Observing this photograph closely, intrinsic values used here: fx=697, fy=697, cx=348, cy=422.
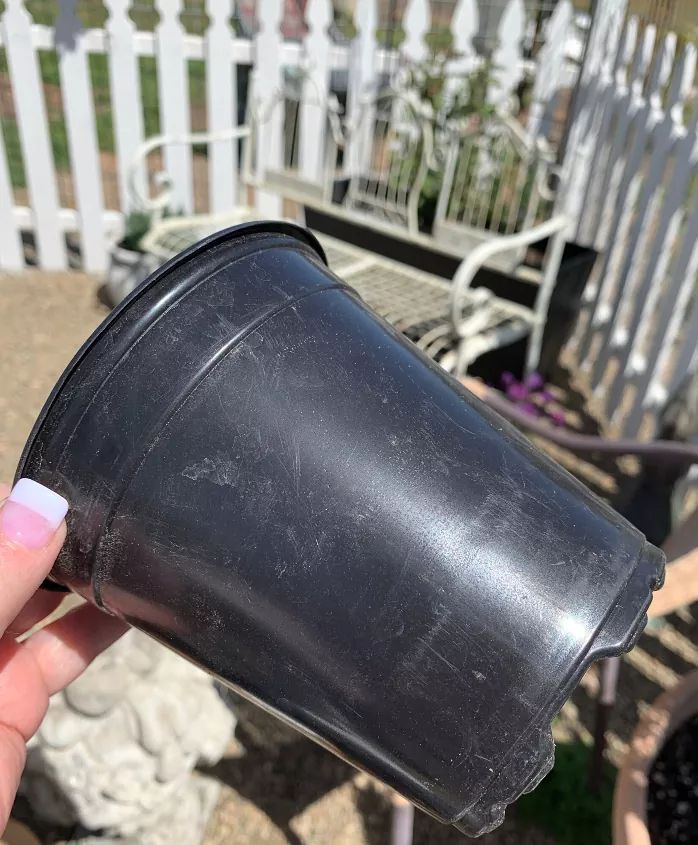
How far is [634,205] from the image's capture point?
316cm

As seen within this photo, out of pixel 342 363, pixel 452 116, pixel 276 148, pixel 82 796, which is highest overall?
pixel 342 363

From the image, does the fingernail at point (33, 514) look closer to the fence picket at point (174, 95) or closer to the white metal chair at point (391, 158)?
the white metal chair at point (391, 158)

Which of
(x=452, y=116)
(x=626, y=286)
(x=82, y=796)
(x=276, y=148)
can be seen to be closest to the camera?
(x=82, y=796)

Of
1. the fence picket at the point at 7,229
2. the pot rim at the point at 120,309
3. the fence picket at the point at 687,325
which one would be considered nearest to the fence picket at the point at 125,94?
the fence picket at the point at 7,229

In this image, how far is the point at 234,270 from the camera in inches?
25.1

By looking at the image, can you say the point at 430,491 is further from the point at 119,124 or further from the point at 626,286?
the point at 119,124

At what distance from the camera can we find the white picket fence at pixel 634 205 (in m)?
2.57

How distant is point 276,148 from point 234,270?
3501mm

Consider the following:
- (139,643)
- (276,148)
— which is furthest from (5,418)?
(276,148)

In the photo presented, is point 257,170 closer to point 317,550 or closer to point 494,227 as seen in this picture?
point 494,227

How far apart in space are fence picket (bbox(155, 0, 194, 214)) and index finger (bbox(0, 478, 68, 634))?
348 centimetres

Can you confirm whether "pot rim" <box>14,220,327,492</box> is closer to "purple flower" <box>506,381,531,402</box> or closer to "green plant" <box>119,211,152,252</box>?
"purple flower" <box>506,381,531,402</box>

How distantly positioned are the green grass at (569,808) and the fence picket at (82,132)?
11.4 ft

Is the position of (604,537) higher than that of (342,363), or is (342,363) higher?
(342,363)
